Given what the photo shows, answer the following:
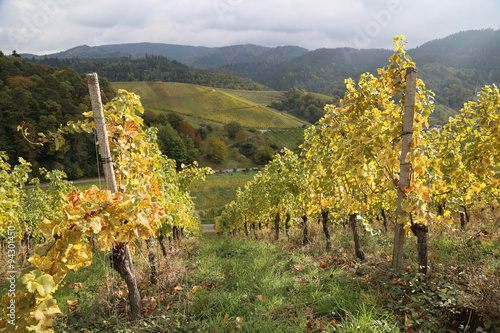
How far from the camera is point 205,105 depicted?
86.8m

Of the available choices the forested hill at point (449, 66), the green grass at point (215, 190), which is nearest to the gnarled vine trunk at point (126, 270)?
the green grass at point (215, 190)

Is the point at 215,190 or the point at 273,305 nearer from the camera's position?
the point at 273,305

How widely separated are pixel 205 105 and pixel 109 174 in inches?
3442

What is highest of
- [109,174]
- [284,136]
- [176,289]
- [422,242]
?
[109,174]

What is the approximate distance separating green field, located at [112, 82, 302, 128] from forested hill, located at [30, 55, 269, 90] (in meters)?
12.3

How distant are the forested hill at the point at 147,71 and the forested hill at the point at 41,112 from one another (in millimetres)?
52933

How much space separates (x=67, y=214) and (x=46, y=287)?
0.54 meters

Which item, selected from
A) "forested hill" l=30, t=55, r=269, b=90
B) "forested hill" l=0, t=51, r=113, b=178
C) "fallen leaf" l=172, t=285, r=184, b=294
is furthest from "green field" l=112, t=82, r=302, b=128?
"fallen leaf" l=172, t=285, r=184, b=294

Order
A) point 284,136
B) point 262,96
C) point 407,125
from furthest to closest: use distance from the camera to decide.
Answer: point 262,96
point 284,136
point 407,125

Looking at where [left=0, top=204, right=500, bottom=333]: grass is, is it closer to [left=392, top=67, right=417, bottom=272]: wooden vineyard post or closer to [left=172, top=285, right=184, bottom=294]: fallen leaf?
[left=172, top=285, right=184, bottom=294]: fallen leaf

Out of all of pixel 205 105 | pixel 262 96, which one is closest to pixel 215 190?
pixel 205 105

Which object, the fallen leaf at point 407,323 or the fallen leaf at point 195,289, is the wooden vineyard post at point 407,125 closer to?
the fallen leaf at point 407,323

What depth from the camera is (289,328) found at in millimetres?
2645

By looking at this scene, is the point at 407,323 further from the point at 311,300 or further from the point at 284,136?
the point at 284,136
